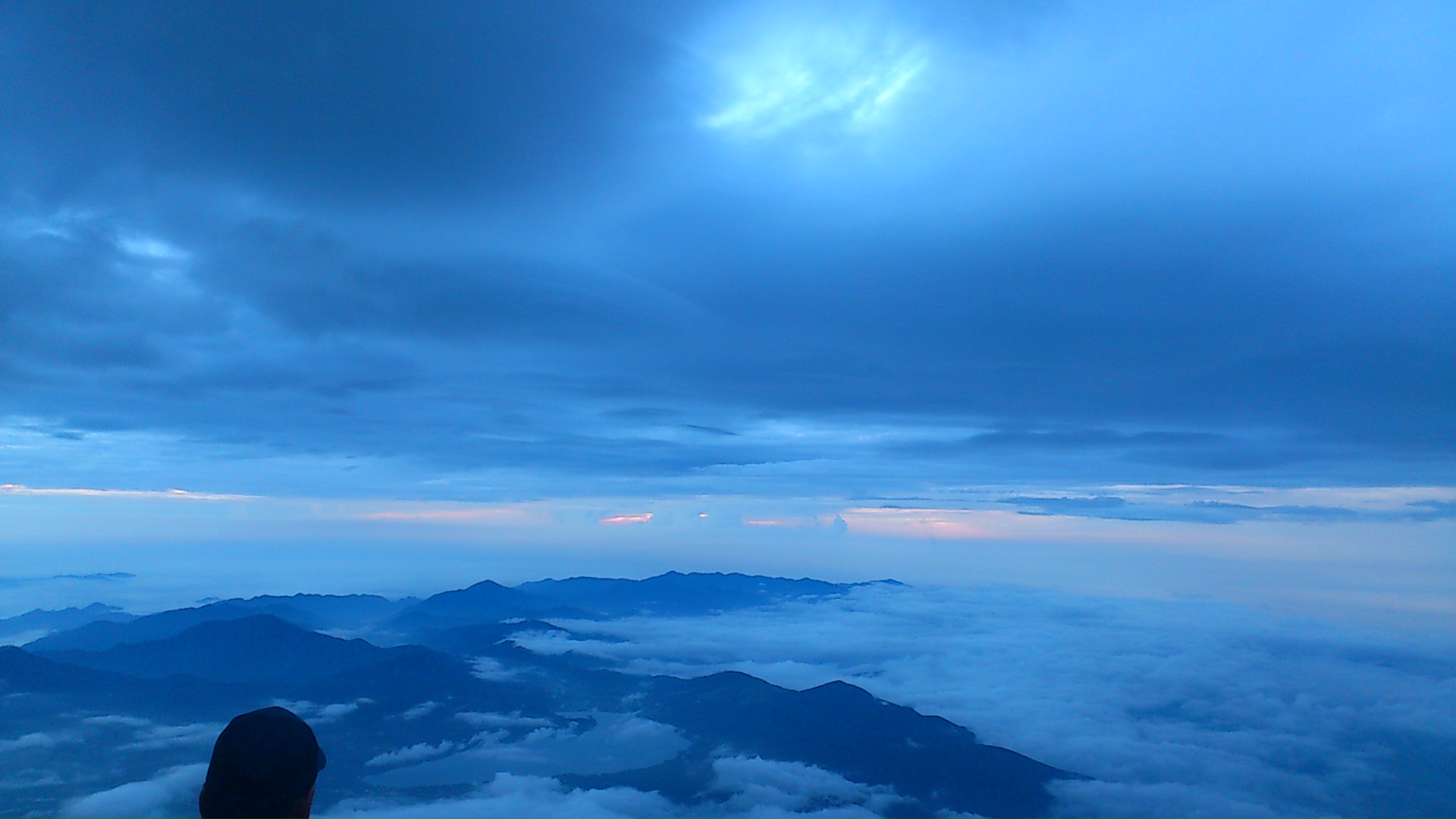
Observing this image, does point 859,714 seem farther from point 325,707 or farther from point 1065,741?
point 325,707

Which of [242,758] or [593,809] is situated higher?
[242,758]

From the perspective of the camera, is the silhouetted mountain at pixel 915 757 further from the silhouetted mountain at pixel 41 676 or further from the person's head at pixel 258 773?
the person's head at pixel 258 773

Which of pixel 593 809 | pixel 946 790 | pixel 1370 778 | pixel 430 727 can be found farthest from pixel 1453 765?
pixel 430 727

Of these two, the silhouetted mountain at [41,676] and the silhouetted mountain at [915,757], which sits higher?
the silhouetted mountain at [41,676]

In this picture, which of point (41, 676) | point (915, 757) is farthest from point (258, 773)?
point (41, 676)

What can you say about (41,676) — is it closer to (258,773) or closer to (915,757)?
(915,757)

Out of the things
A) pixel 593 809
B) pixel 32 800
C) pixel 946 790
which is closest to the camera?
pixel 32 800

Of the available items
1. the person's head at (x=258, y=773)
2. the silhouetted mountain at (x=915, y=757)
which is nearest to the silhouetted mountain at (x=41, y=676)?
the silhouetted mountain at (x=915, y=757)

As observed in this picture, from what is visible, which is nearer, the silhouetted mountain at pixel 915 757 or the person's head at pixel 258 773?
the person's head at pixel 258 773
